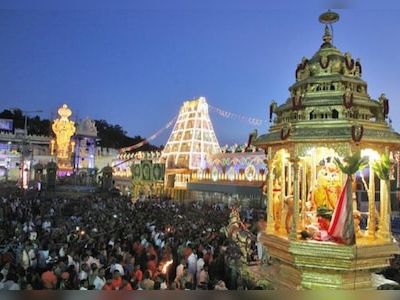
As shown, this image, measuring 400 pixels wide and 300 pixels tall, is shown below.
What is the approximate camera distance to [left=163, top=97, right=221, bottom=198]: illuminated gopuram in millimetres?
13148

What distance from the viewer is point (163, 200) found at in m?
10.4

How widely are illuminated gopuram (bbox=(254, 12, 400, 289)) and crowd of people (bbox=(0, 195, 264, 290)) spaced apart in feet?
2.90

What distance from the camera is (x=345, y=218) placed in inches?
144

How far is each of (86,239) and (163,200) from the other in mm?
4730

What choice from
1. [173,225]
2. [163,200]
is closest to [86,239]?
[173,225]

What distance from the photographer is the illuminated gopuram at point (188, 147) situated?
1315 centimetres

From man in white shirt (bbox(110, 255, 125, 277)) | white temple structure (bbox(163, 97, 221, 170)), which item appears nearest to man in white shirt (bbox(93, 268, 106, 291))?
man in white shirt (bbox(110, 255, 125, 277))

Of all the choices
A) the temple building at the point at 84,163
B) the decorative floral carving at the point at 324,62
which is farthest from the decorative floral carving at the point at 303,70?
the temple building at the point at 84,163

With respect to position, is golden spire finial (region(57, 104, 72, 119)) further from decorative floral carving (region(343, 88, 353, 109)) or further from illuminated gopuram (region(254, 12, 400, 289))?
decorative floral carving (region(343, 88, 353, 109))

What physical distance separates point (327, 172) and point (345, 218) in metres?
0.70

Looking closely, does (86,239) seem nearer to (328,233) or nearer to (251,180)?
(328,233)

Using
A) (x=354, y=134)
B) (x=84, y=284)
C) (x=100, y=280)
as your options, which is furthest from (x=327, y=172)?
(x=84, y=284)

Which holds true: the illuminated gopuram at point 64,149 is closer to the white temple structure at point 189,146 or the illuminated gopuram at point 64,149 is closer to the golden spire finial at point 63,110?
the white temple structure at point 189,146

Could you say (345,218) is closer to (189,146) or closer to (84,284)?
(84,284)
